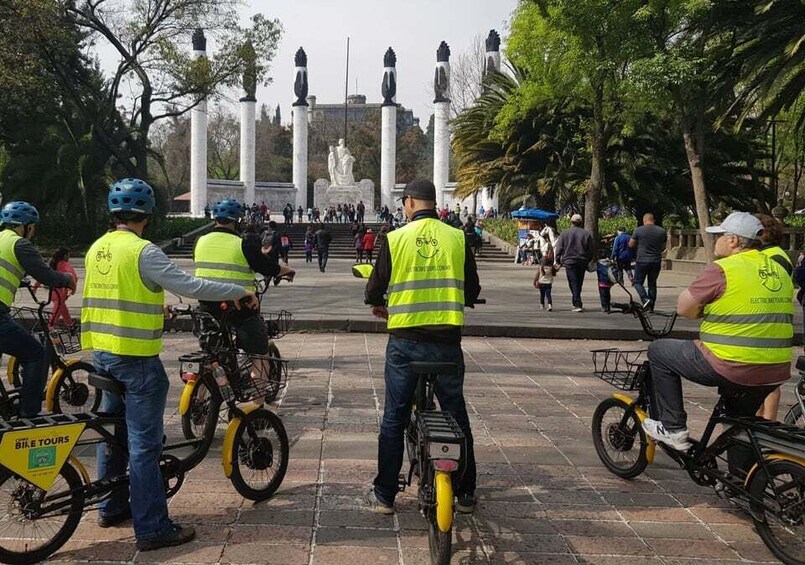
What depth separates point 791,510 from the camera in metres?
3.48

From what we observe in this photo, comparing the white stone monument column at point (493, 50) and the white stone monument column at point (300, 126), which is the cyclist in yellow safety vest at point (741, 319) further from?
the white stone monument column at point (300, 126)

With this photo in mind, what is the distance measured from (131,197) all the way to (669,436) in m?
3.22

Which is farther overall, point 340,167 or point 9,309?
point 340,167

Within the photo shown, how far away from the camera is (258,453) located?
424 centimetres

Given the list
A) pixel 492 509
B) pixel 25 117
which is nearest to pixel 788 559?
pixel 492 509

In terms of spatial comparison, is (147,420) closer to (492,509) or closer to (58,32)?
(492,509)

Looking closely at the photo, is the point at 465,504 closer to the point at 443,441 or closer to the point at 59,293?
the point at 443,441

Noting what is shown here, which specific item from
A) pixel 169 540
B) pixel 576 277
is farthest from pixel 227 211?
pixel 576 277

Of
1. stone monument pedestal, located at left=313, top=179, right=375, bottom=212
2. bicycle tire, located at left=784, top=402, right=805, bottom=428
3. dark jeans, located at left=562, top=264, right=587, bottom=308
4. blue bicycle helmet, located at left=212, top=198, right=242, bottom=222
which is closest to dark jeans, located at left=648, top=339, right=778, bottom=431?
bicycle tire, located at left=784, top=402, right=805, bottom=428

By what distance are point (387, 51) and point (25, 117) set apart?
35507mm

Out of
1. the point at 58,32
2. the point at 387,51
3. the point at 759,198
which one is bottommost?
the point at 759,198

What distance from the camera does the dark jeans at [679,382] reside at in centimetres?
395

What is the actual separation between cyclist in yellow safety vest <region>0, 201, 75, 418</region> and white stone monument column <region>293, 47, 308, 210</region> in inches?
2130

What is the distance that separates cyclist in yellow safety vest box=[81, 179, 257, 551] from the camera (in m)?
3.51
